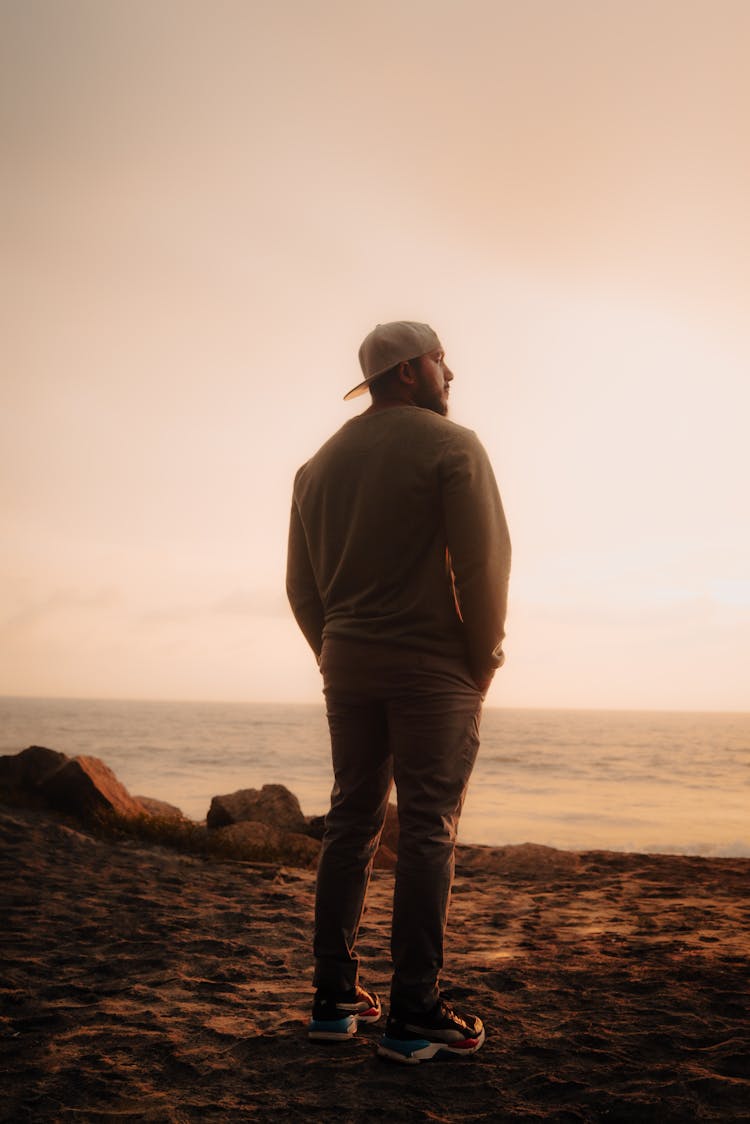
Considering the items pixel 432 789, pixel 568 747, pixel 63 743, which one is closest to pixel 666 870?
pixel 432 789

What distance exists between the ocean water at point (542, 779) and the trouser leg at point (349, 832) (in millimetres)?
11901

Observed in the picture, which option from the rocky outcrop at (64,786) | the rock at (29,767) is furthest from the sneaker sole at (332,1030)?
the rock at (29,767)

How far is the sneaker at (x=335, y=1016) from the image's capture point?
2.39 m

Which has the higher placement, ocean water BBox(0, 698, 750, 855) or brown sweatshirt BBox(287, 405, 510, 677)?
brown sweatshirt BBox(287, 405, 510, 677)

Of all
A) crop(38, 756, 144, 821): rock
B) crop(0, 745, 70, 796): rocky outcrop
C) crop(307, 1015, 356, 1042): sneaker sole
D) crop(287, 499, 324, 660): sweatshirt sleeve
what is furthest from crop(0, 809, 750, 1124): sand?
crop(0, 745, 70, 796): rocky outcrop

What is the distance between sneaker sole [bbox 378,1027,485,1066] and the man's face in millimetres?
1868

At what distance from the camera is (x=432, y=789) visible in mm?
2391

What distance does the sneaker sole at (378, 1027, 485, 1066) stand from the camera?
2211 millimetres

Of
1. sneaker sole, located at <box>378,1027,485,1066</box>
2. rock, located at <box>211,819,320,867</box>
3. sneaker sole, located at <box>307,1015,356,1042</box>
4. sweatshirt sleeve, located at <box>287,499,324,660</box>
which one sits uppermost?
sweatshirt sleeve, located at <box>287,499,324,660</box>

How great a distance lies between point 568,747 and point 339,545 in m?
38.4

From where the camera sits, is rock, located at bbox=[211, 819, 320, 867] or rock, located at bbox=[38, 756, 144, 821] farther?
rock, located at bbox=[38, 756, 144, 821]

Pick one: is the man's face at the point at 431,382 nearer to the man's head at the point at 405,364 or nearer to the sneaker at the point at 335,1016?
the man's head at the point at 405,364

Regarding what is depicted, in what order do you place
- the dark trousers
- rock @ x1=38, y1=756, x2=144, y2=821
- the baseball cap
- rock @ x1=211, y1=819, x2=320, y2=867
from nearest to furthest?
the dark trousers, the baseball cap, rock @ x1=211, y1=819, x2=320, y2=867, rock @ x1=38, y1=756, x2=144, y2=821

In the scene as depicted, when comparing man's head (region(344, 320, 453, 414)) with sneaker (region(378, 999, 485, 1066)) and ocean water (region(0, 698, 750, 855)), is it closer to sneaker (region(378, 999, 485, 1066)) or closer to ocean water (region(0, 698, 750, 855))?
sneaker (region(378, 999, 485, 1066))
